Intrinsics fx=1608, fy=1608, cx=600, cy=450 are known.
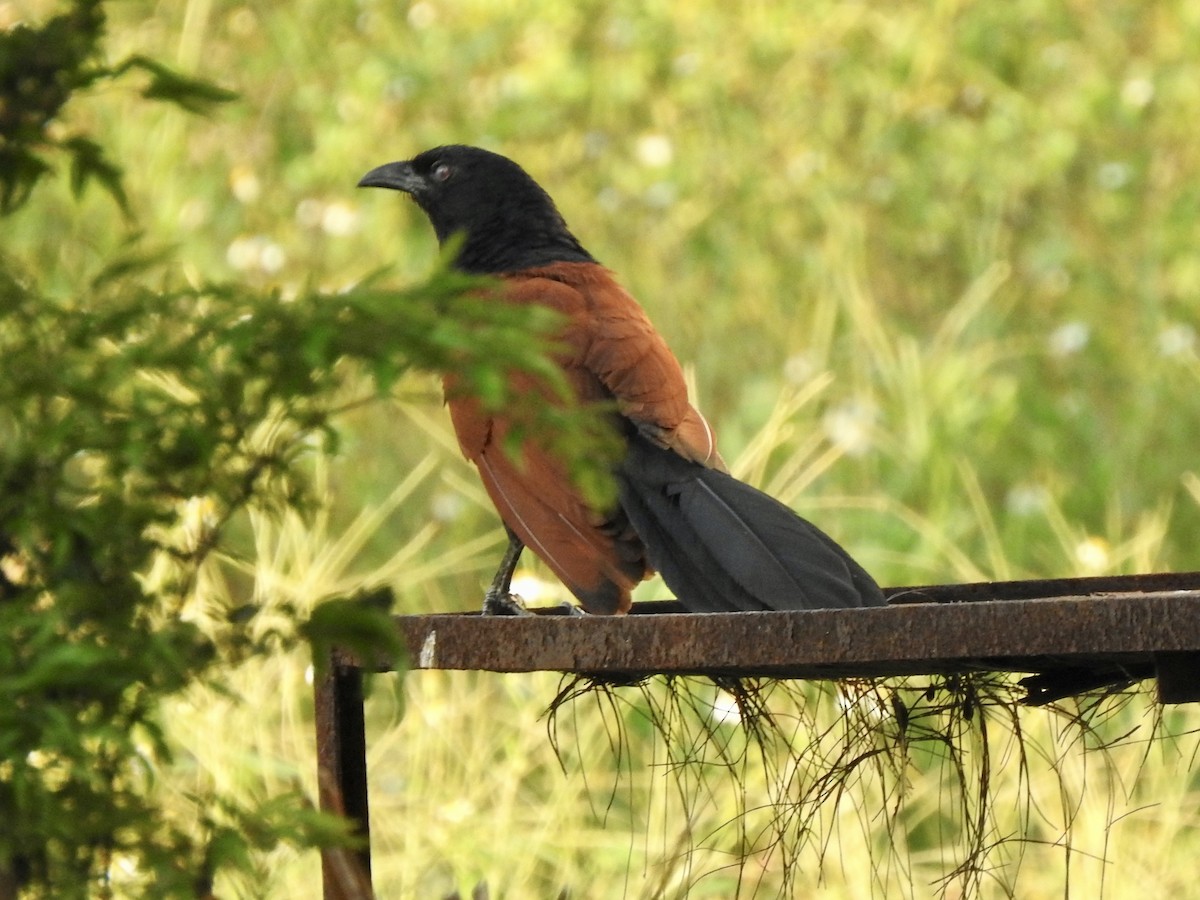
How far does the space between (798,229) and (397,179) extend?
8.65 ft

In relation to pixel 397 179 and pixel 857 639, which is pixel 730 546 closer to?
pixel 857 639

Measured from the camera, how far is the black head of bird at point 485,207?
102 inches

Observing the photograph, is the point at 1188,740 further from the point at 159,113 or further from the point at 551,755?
the point at 159,113

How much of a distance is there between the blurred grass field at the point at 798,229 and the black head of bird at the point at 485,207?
68 centimetres

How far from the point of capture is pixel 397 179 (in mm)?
2773

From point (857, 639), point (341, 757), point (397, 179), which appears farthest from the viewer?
point (397, 179)

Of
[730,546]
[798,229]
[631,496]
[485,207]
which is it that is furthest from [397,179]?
[798,229]

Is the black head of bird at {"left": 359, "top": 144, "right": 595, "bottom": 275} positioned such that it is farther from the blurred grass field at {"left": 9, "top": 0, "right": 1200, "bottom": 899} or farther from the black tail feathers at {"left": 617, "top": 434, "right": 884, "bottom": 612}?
the black tail feathers at {"left": 617, "top": 434, "right": 884, "bottom": 612}

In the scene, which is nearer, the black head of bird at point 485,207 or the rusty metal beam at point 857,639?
the rusty metal beam at point 857,639

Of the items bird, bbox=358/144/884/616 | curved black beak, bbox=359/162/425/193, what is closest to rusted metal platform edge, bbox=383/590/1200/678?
bird, bbox=358/144/884/616

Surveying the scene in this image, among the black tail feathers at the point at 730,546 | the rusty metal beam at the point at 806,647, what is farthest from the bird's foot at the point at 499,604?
the rusty metal beam at the point at 806,647

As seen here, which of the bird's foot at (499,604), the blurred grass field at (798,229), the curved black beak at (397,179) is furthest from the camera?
the blurred grass field at (798,229)

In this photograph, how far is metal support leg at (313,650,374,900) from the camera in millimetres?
1405

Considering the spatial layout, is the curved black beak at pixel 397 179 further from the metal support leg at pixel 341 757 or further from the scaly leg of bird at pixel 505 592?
the metal support leg at pixel 341 757
